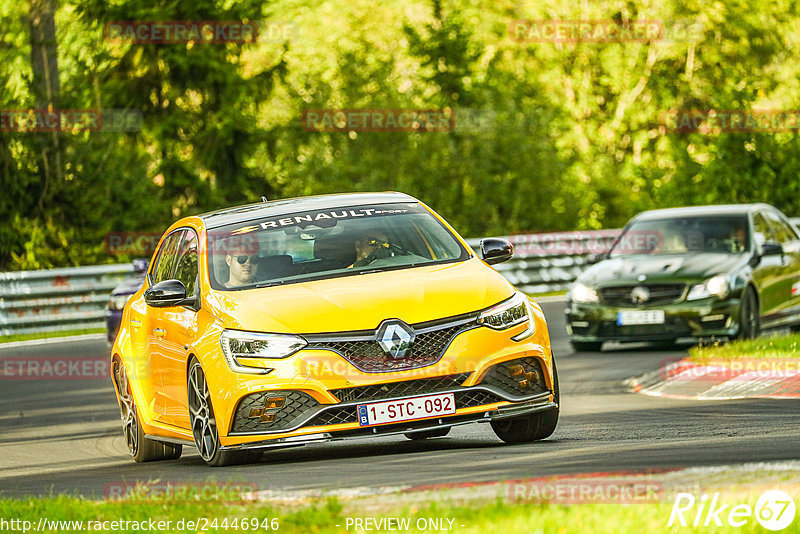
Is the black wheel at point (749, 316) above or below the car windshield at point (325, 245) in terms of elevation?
below

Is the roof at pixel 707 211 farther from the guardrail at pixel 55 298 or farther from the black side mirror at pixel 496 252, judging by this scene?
the guardrail at pixel 55 298

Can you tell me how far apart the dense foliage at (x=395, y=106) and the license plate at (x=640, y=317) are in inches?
564

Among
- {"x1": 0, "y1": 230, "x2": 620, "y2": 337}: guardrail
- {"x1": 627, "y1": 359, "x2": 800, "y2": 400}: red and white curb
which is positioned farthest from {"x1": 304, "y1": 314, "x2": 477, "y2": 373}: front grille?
{"x1": 0, "y1": 230, "x2": 620, "y2": 337}: guardrail

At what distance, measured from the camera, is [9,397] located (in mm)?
16922

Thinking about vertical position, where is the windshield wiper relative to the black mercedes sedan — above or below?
above

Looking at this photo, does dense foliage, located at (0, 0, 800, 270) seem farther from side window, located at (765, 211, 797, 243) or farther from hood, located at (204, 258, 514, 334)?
hood, located at (204, 258, 514, 334)

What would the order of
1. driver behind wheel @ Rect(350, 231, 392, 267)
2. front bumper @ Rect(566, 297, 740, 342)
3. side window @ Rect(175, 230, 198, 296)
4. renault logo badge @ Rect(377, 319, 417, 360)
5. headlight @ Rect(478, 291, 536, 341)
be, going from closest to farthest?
renault logo badge @ Rect(377, 319, 417, 360) → headlight @ Rect(478, 291, 536, 341) → driver behind wheel @ Rect(350, 231, 392, 267) → side window @ Rect(175, 230, 198, 296) → front bumper @ Rect(566, 297, 740, 342)

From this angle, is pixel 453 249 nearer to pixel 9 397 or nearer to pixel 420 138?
pixel 9 397

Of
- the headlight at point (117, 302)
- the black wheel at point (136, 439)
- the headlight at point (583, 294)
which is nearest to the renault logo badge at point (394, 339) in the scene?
the black wheel at point (136, 439)

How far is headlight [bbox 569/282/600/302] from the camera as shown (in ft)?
60.5

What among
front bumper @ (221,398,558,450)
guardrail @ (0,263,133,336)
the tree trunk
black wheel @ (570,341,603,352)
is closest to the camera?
front bumper @ (221,398,558,450)

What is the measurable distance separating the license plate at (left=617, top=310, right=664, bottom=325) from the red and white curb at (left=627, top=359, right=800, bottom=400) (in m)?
2.12

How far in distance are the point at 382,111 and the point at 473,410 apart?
106 ft

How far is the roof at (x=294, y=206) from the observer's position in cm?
1092
